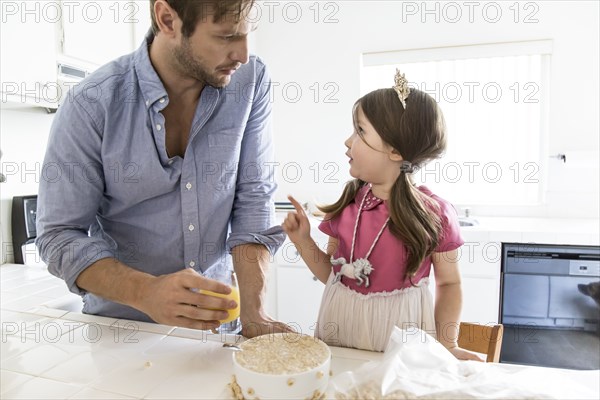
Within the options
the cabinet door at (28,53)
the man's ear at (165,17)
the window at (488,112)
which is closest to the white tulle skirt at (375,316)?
the man's ear at (165,17)

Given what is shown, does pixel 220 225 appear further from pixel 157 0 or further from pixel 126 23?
pixel 126 23

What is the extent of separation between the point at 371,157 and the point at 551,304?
1660mm

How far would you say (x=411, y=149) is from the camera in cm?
113

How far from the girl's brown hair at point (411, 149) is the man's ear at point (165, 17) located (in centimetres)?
51

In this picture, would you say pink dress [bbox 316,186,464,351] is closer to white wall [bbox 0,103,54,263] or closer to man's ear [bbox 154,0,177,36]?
man's ear [bbox 154,0,177,36]

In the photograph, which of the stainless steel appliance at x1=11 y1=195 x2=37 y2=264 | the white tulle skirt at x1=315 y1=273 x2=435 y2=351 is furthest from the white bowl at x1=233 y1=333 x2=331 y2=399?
the stainless steel appliance at x1=11 y1=195 x2=37 y2=264

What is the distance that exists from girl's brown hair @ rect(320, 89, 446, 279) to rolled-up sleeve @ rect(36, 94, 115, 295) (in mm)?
665

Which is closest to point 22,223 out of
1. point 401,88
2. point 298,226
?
point 298,226

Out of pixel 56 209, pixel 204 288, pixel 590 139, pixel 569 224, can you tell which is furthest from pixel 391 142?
pixel 590 139

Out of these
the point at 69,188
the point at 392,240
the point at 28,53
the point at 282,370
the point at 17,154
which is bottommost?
the point at 282,370

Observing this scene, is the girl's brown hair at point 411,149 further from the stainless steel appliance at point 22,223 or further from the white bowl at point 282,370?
the stainless steel appliance at point 22,223

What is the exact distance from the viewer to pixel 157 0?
0.96 metres

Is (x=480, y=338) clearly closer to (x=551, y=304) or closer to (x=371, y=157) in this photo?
(x=371, y=157)

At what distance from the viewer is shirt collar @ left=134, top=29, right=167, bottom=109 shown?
102cm
